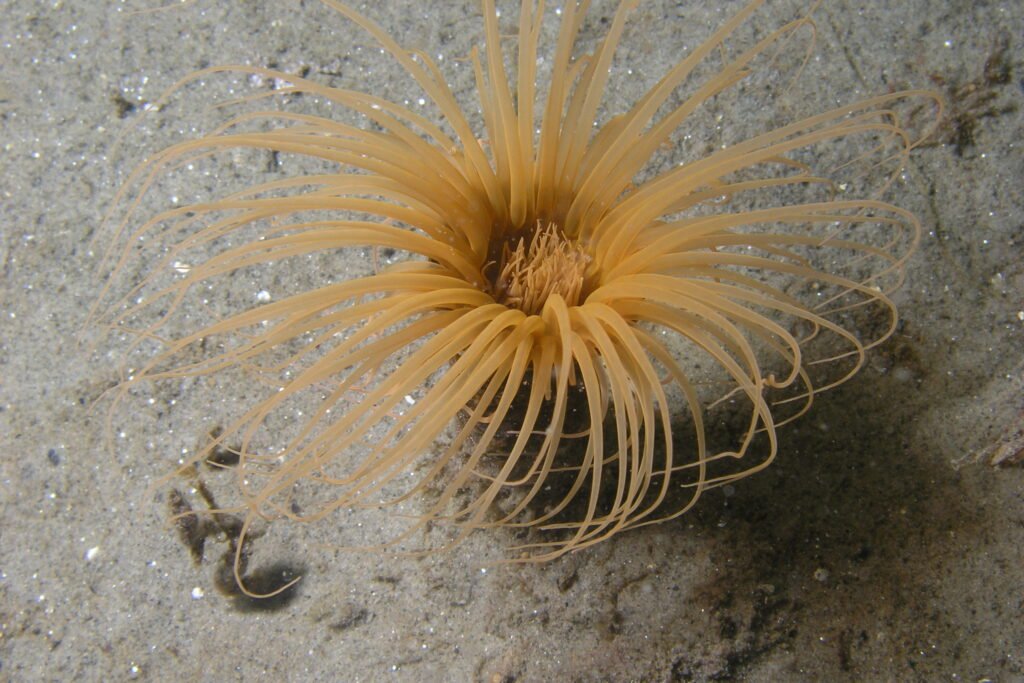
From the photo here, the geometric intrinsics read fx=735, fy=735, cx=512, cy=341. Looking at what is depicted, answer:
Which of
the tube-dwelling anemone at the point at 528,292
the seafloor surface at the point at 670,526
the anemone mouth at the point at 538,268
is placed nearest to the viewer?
the tube-dwelling anemone at the point at 528,292

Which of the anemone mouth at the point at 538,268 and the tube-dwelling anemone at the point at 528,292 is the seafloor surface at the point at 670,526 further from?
the anemone mouth at the point at 538,268

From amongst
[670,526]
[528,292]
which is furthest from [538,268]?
[670,526]

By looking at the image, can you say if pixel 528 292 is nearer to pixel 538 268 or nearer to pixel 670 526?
pixel 538 268

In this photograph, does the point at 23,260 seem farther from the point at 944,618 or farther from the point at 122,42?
the point at 944,618

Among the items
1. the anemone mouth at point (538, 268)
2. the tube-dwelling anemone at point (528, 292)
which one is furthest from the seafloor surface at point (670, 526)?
the anemone mouth at point (538, 268)

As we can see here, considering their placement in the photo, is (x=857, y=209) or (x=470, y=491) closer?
(x=470, y=491)

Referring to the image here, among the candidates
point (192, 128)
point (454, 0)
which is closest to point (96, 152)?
point (192, 128)
